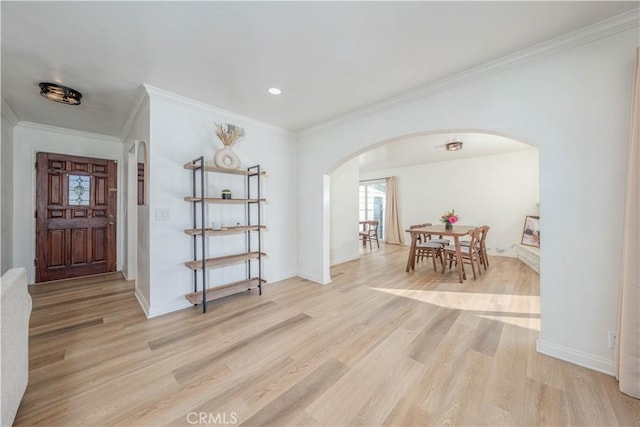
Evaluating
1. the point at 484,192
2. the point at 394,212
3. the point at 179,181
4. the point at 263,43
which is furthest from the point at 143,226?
the point at 484,192

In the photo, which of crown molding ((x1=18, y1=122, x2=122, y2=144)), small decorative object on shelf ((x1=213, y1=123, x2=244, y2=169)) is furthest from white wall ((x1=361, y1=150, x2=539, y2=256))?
crown molding ((x1=18, y1=122, x2=122, y2=144))

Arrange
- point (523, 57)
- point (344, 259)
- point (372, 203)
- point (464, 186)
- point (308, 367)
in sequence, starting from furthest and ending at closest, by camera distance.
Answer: point (372, 203) → point (464, 186) → point (344, 259) → point (523, 57) → point (308, 367)

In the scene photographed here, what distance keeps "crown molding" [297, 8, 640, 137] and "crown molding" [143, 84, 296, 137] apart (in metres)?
1.48

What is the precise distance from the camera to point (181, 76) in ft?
7.90

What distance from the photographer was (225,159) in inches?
119

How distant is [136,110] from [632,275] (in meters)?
4.94

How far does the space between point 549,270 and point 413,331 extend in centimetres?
125

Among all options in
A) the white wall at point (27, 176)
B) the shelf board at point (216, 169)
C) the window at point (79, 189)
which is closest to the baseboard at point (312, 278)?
the shelf board at point (216, 169)

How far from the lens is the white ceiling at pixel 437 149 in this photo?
4.68 metres

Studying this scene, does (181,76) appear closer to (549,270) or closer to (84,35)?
(84,35)

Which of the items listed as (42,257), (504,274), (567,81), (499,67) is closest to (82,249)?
(42,257)

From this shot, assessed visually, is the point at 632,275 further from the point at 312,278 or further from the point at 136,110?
the point at 136,110

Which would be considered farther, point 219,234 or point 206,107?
point 219,234

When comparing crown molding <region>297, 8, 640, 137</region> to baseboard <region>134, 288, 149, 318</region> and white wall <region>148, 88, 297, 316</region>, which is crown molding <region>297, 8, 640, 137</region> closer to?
white wall <region>148, 88, 297, 316</region>
